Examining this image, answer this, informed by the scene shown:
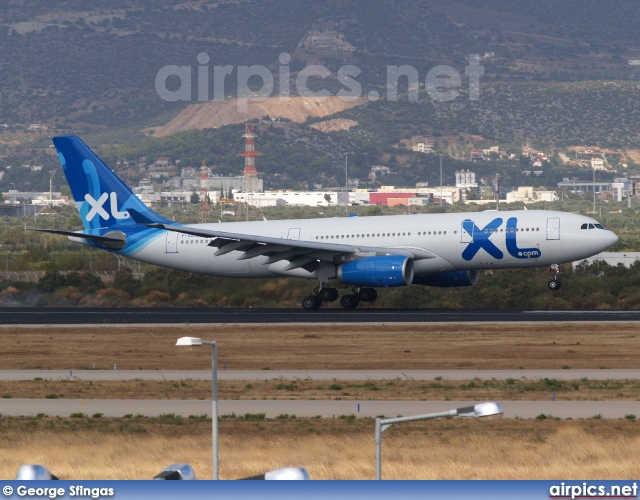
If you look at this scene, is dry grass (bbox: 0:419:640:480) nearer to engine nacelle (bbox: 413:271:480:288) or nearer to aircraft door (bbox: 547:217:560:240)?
aircraft door (bbox: 547:217:560:240)

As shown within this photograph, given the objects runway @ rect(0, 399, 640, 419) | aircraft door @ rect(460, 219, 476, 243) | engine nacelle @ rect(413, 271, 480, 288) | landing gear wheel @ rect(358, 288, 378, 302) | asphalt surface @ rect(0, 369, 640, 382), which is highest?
aircraft door @ rect(460, 219, 476, 243)

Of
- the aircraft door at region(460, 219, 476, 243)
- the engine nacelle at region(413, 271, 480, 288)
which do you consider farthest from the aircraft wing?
the engine nacelle at region(413, 271, 480, 288)

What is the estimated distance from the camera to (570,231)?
Answer: 46.7m

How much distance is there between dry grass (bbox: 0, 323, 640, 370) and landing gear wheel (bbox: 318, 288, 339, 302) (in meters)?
6.64

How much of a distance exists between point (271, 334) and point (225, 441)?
60.9 ft

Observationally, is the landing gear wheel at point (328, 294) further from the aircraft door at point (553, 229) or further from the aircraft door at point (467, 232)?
the aircraft door at point (553, 229)

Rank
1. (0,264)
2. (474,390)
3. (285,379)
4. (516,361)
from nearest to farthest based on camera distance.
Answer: (474,390) → (285,379) → (516,361) → (0,264)

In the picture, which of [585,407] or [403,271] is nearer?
[585,407]

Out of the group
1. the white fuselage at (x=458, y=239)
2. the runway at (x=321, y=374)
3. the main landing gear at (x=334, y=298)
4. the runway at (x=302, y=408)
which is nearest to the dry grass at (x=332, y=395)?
the runway at (x=302, y=408)

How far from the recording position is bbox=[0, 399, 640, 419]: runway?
23734 mm

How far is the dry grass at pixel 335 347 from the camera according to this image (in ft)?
105

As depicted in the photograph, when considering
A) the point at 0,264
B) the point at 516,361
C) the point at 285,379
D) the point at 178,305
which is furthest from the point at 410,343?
the point at 0,264

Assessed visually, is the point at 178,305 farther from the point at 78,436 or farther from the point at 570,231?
the point at 78,436

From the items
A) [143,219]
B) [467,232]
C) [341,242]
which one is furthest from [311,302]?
[143,219]
